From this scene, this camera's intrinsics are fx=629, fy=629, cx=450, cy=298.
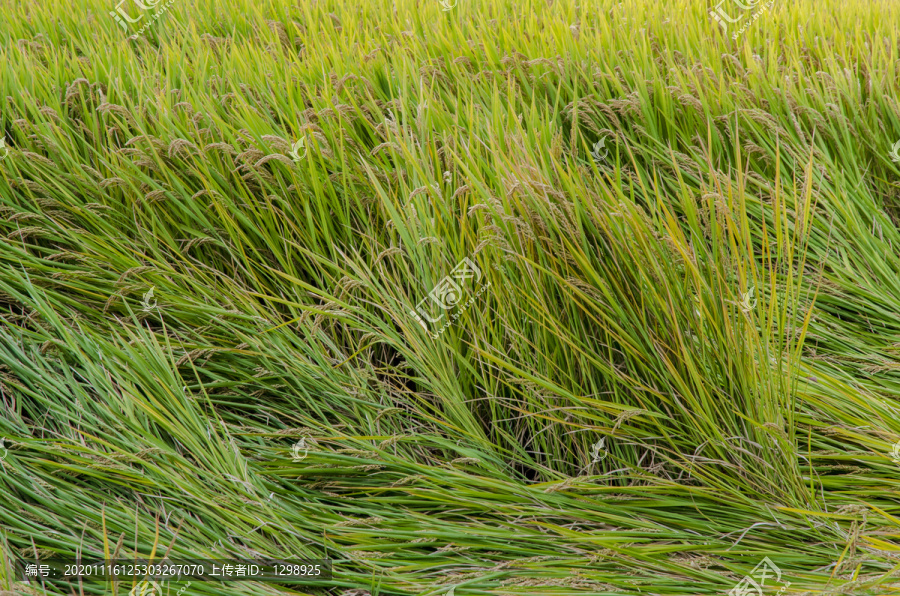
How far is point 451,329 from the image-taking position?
1717 millimetres

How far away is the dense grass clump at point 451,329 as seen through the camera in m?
1.41

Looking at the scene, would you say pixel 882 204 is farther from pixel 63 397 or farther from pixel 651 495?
pixel 63 397

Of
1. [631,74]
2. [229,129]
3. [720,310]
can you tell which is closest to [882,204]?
[631,74]

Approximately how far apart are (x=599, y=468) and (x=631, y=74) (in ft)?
5.10

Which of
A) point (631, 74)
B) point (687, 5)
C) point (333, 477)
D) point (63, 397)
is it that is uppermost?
point (687, 5)

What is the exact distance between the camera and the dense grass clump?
141 cm

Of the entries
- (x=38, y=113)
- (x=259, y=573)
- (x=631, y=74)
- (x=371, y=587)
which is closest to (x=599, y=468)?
(x=371, y=587)

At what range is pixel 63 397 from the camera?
5.35 ft

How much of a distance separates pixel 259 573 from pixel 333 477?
30 centimetres

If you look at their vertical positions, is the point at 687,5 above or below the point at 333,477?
above

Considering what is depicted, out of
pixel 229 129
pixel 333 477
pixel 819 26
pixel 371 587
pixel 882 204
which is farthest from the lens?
pixel 819 26

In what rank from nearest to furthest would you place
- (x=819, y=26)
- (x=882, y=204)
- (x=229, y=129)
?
(x=229, y=129) < (x=882, y=204) < (x=819, y=26)

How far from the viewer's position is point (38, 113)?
219 centimetres

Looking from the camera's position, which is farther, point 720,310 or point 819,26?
point 819,26
